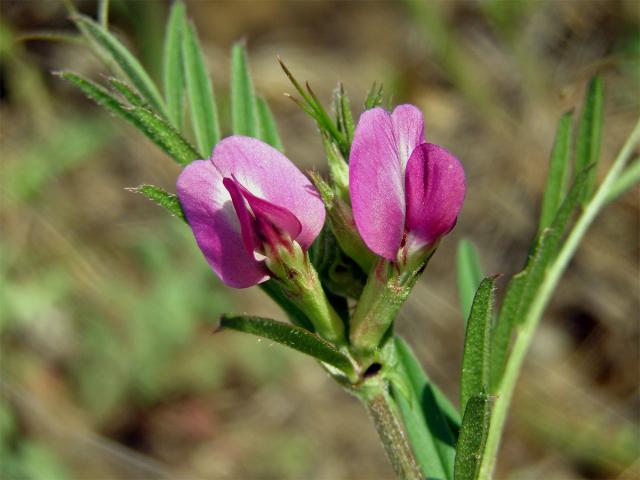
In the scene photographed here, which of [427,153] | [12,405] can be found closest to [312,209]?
[427,153]

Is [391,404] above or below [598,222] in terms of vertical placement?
above

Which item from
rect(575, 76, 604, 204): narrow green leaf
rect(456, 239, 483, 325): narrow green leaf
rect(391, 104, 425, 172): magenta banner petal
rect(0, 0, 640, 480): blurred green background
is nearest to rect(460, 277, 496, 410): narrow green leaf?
rect(391, 104, 425, 172): magenta banner petal

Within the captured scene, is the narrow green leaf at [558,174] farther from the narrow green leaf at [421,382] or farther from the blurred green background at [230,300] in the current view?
the blurred green background at [230,300]

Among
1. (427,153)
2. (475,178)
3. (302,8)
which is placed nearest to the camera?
(427,153)

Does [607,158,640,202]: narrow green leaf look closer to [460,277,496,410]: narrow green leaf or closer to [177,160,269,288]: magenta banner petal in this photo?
[460,277,496,410]: narrow green leaf

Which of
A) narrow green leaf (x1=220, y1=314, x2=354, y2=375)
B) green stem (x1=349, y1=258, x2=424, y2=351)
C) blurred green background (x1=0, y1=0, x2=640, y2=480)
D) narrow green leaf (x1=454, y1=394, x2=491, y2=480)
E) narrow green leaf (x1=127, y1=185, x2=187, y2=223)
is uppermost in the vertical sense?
narrow green leaf (x1=127, y1=185, x2=187, y2=223)

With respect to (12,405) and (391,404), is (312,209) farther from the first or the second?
(12,405)

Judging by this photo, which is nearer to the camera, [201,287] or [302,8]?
[201,287]

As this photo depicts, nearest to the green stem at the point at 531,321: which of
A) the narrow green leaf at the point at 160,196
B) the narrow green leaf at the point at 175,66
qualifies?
the narrow green leaf at the point at 160,196
